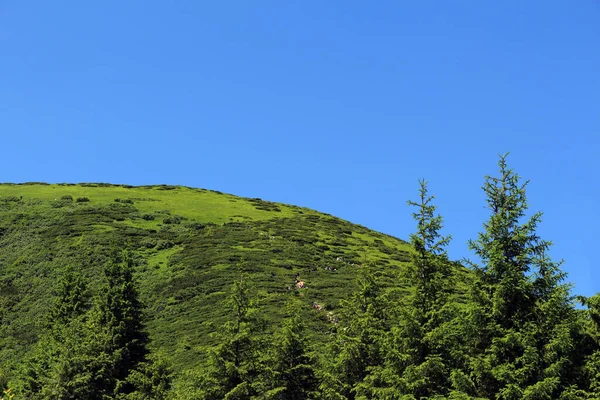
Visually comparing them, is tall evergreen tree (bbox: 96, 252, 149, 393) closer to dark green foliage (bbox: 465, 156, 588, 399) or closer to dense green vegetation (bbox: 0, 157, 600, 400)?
dense green vegetation (bbox: 0, 157, 600, 400)

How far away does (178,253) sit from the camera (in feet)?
223

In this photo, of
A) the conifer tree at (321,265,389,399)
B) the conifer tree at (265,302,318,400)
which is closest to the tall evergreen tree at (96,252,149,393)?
the conifer tree at (265,302,318,400)

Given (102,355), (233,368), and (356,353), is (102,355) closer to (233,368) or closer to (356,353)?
(233,368)

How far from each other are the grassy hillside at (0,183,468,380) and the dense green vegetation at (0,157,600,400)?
288mm

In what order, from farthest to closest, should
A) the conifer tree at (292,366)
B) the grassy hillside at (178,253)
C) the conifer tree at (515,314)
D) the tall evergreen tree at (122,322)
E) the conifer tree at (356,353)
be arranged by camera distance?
the grassy hillside at (178,253), the tall evergreen tree at (122,322), the conifer tree at (292,366), the conifer tree at (356,353), the conifer tree at (515,314)

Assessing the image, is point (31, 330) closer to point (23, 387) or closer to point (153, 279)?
point (153, 279)

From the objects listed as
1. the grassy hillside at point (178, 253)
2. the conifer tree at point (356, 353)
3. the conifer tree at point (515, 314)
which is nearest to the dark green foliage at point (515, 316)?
the conifer tree at point (515, 314)

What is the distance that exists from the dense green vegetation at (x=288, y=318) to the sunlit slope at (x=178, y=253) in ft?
0.97

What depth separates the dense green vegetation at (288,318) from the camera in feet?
63.0

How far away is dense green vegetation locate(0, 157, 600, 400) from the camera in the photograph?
19.2 m

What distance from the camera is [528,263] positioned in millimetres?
19938

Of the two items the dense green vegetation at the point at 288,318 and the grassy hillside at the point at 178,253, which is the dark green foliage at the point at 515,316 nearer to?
the dense green vegetation at the point at 288,318

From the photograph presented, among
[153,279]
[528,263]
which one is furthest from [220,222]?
[528,263]

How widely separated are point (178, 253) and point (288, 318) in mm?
43352
